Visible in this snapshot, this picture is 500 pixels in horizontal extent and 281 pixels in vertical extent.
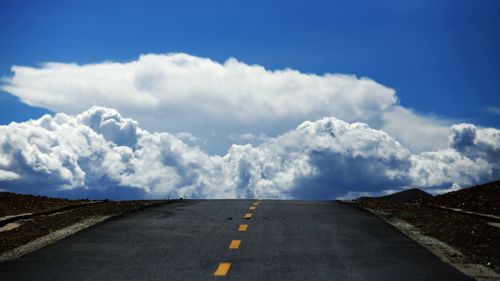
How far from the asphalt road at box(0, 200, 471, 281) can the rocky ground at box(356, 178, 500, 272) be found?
0.89 m

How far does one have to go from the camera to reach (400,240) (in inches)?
499

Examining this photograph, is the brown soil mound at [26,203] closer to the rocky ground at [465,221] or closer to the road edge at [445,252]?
the rocky ground at [465,221]

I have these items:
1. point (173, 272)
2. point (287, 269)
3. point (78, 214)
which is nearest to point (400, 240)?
point (287, 269)

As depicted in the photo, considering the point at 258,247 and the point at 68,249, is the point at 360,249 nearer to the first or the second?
the point at 258,247

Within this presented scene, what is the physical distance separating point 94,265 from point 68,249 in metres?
1.95

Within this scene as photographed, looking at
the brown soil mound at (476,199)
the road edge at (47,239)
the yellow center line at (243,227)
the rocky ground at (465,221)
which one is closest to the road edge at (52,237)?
the road edge at (47,239)

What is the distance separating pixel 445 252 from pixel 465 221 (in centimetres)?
563

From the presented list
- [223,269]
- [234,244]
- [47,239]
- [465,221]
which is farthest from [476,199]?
[223,269]

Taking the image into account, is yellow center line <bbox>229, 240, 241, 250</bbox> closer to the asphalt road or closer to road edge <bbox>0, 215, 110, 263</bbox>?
the asphalt road

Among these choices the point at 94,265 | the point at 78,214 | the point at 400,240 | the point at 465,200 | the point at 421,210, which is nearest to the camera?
the point at 94,265

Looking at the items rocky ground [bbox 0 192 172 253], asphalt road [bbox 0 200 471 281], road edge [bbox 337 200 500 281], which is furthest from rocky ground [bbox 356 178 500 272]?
rocky ground [bbox 0 192 172 253]

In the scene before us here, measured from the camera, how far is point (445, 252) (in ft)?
36.4

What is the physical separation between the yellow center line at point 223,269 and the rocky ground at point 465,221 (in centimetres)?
390

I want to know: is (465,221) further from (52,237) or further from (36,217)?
(36,217)
